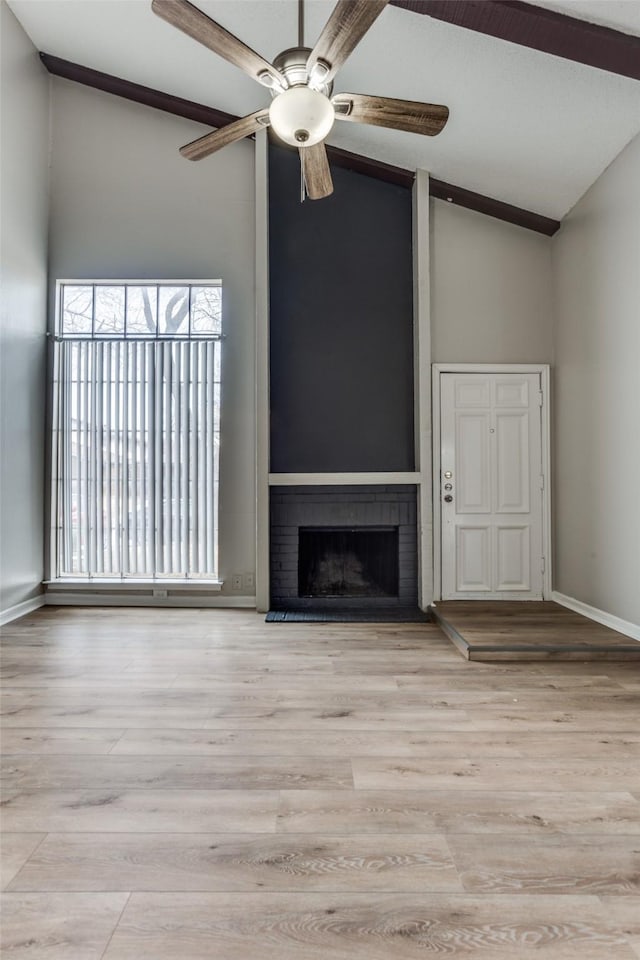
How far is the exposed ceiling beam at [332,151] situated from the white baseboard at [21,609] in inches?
178

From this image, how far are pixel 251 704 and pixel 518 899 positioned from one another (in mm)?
1679

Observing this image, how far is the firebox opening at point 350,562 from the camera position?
213 inches

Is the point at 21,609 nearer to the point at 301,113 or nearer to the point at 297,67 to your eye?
the point at 301,113

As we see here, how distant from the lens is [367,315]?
17.7 ft

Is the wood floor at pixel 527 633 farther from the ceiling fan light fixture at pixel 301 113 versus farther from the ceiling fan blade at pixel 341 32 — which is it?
the ceiling fan blade at pixel 341 32

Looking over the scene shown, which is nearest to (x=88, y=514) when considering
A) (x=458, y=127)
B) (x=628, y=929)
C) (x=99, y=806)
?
(x=99, y=806)

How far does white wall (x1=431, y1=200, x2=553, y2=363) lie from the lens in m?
5.44

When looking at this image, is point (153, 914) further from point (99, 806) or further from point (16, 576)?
point (16, 576)

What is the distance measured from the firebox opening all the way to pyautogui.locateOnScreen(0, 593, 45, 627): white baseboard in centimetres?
235

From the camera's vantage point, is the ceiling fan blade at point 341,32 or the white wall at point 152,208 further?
the white wall at point 152,208

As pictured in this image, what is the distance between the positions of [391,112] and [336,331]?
102 inches

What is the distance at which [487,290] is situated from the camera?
17.9 ft

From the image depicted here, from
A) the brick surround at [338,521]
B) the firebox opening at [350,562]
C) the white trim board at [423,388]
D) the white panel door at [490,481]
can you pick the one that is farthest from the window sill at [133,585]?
the white panel door at [490,481]

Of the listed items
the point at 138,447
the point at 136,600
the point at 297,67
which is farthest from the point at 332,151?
the point at 136,600
